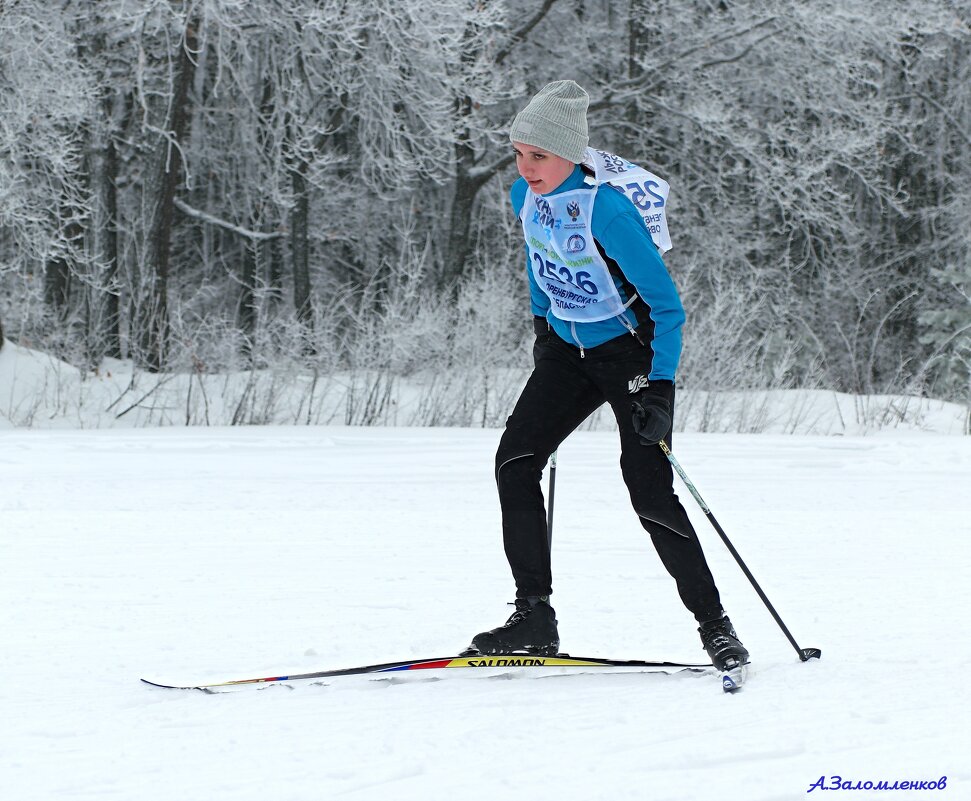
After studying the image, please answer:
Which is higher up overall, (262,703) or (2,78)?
(2,78)

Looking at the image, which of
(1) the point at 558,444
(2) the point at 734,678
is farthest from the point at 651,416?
(2) the point at 734,678

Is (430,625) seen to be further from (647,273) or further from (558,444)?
(647,273)

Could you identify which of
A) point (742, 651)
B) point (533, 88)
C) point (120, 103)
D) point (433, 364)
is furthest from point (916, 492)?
point (120, 103)

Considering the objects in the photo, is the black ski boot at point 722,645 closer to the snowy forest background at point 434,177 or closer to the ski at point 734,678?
the ski at point 734,678

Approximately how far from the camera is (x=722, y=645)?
10.8ft

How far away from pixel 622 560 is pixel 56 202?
28.5ft

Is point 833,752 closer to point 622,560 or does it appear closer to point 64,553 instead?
point 622,560

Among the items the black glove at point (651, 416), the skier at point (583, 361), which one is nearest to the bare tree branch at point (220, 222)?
the skier at point (583, 361)

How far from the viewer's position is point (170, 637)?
12.8 ft

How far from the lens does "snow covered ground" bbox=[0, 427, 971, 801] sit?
2.63 m

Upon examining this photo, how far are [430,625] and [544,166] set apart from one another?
5.65 feet

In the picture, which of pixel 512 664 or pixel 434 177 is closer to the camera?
pixel 512 664

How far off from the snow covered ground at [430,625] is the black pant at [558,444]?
1.07 feet

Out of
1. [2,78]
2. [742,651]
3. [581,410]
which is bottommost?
[742,651]
